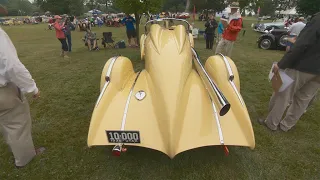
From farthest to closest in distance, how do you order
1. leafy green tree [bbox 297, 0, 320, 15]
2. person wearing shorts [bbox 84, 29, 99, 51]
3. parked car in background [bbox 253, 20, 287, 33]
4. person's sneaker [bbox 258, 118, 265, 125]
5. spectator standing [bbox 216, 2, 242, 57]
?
leafy green tree [bbox 297, 0, 320, 15]
parked car in background [bbox 253, 20, 287, 33]
person wearing shorts [bbox 84, 29, 99, 51]
spectator standing [bbox 216, 2, 242, 57]
person's sneaker [bbox 258, 118, 265, 125]

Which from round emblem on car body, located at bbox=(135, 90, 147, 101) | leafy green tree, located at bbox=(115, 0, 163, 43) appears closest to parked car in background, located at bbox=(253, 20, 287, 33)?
leafy green tree, located at bbox=(115, 0, 163, 43)

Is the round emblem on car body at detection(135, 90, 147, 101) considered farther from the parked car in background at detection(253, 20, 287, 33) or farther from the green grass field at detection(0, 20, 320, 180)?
the parked car in background at detection(253, 20, 287, 33)

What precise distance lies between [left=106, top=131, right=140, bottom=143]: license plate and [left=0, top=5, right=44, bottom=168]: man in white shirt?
1.11 metres

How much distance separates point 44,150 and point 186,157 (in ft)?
7.38

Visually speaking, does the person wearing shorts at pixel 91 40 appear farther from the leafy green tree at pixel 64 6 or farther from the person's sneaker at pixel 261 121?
the leafy green tree at pixel 64 6

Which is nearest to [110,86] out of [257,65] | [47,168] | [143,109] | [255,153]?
[143,109]

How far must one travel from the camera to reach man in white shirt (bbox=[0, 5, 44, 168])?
2.28 m

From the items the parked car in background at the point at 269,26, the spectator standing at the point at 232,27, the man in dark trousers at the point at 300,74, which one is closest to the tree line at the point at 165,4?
the spectator standing at the point at 232,27

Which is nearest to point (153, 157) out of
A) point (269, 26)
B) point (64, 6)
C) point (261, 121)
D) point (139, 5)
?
point (261, 121)

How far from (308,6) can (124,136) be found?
3610 centimetres

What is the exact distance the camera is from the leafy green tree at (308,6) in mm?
28120

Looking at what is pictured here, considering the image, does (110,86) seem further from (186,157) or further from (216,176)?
(216,176)

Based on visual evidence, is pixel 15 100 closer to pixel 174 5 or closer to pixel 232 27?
pixel 232 27

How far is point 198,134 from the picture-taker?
2.54m
